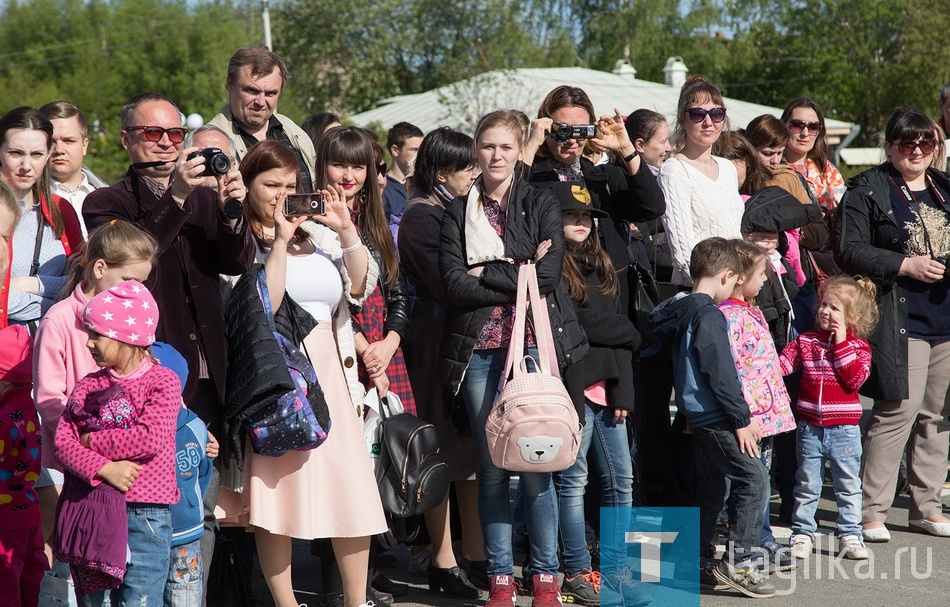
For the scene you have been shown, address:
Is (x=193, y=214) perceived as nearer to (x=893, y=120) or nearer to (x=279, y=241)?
(x=279, y=241)

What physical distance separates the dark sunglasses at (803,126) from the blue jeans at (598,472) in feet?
9.54

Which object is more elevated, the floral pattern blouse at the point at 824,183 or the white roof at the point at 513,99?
the white roof at the point at 513,99

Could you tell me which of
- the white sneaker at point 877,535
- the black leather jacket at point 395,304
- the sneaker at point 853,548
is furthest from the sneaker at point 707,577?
the black leather jacket at point 395,304

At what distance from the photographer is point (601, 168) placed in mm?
5273

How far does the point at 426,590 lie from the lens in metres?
5.11

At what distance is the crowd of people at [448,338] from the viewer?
12.1ft

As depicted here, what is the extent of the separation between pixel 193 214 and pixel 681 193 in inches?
100

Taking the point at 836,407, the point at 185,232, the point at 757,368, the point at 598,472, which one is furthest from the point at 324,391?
the point at 836,407

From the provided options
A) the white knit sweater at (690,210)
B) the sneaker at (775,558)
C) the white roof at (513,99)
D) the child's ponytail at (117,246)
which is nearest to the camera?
the child's ponytail at (117,246)

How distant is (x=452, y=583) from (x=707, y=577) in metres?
1.28

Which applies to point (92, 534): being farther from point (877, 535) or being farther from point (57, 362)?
point (877, 535)

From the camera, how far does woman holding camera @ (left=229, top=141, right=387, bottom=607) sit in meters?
4.23

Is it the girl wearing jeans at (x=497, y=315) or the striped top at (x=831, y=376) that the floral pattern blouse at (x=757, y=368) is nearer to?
the striped top at (x=831, y=376)

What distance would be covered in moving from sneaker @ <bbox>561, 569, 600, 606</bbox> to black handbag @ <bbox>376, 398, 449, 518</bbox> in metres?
0.76
